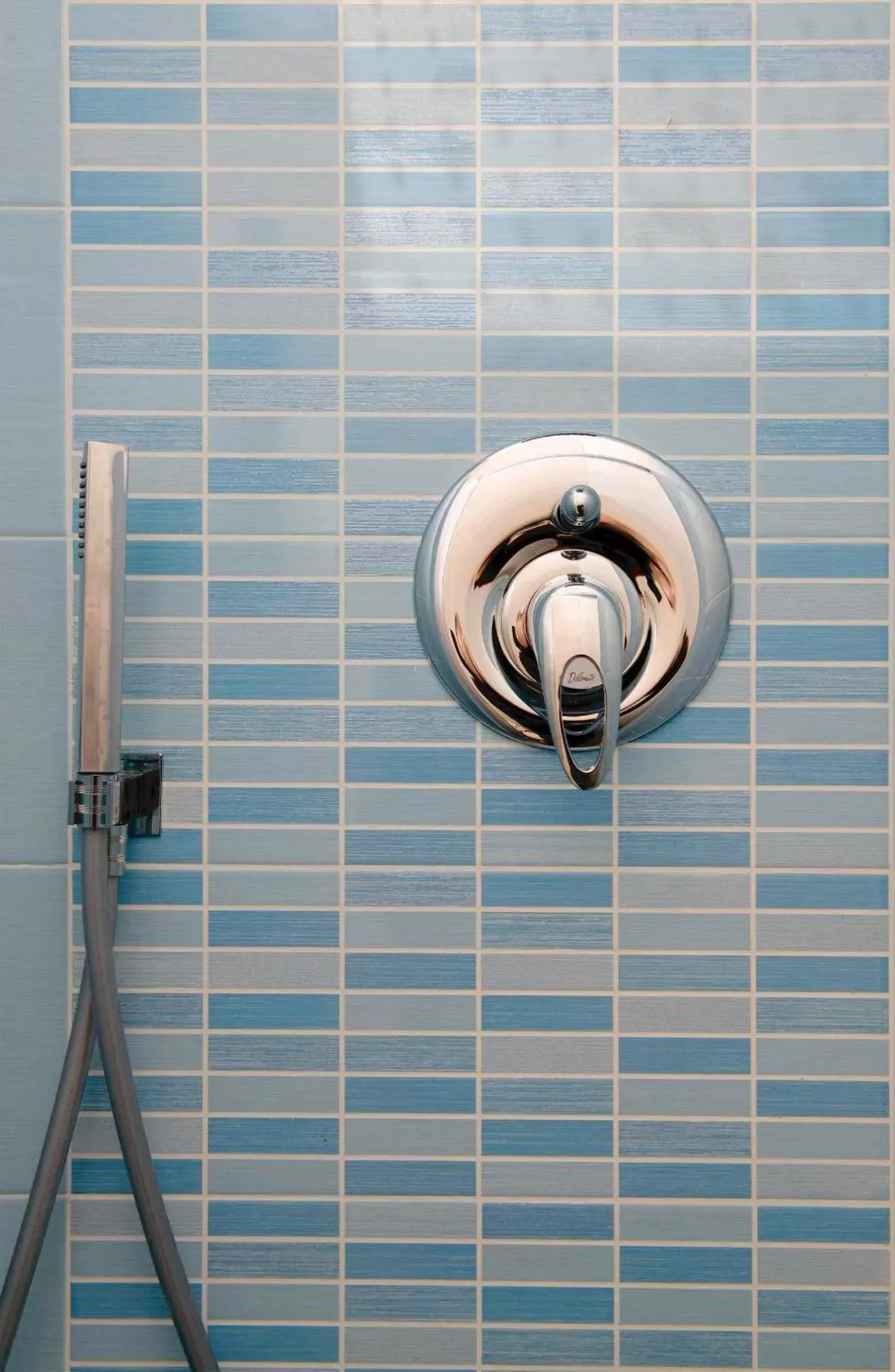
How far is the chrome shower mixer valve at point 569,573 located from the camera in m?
0.86

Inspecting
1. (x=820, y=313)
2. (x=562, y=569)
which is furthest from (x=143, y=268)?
(x=820, y=313)

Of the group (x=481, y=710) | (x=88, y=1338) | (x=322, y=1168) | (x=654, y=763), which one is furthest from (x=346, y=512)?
(x=88, y=1338)

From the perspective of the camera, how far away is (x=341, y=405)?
88 centimetres

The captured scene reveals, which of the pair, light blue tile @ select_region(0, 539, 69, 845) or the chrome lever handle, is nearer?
the chrome lever handle

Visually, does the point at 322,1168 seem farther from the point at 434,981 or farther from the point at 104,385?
the point at 104,385

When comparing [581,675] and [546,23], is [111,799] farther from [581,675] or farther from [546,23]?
[546,23]

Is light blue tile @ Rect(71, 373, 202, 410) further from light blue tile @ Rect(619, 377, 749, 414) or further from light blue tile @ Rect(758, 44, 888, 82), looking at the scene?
light blue tile @ Rect(758, 44, 888, 82)

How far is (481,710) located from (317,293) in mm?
387

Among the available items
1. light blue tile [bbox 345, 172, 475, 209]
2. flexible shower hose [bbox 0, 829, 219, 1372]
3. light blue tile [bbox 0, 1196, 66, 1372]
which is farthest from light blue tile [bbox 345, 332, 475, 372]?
light blue tile [bbox 0, 1196, 66, 1372]

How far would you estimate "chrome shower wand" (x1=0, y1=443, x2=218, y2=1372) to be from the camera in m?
0.80

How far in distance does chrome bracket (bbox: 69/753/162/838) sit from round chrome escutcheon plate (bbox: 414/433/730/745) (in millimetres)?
276

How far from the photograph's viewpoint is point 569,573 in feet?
2.83

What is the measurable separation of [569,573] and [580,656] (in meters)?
0.10

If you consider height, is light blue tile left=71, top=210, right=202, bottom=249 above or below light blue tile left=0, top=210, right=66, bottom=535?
above
